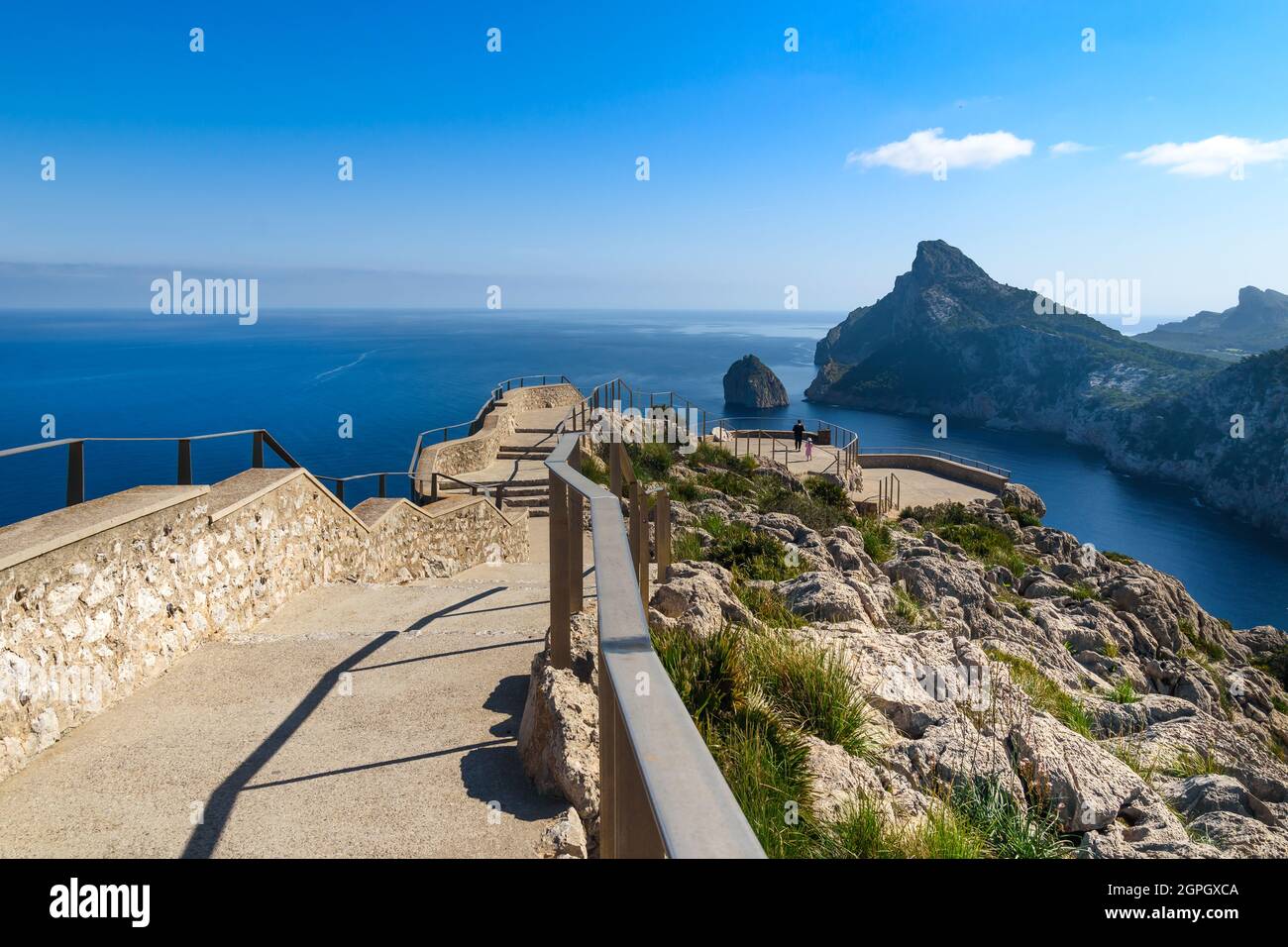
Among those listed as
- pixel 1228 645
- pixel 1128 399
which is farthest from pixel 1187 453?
pixel 1228 645

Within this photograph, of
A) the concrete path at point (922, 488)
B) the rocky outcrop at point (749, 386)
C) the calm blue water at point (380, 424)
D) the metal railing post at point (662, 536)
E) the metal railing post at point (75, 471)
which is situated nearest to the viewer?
the metal railing post at point (75, 471)

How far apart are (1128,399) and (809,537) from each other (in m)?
118

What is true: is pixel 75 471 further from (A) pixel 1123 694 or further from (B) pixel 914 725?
(A) pixel 1123 694

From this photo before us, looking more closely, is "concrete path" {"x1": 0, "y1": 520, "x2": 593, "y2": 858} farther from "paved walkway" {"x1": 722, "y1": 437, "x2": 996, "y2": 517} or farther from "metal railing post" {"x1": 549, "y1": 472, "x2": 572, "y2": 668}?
"paved walkway" {"x1": 722, "y1": 437, "x2": 996, "y2": 517}

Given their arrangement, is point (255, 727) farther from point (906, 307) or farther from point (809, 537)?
point (906, 307)

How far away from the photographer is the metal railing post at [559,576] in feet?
12.5

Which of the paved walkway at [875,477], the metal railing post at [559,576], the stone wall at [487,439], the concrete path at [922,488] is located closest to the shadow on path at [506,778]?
the metal railing post at [559,576]

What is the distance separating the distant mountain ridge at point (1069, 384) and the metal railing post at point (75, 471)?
289 ft

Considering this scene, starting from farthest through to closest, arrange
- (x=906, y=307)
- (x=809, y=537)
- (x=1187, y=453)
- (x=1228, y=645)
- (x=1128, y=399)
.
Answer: (x=906, y=307) < (x=1128, y=399) < (x=1187, y=453) < (x=1228, y=645) < (x=809, y=537)

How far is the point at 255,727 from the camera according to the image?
440cm

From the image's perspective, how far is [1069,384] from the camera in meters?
120

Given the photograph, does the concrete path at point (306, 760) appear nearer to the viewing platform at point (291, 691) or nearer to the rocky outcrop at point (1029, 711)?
the viewing platform at point (291, 691)

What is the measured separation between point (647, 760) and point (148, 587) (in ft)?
17.1

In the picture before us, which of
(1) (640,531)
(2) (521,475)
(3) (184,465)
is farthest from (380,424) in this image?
(1) (640,531)
